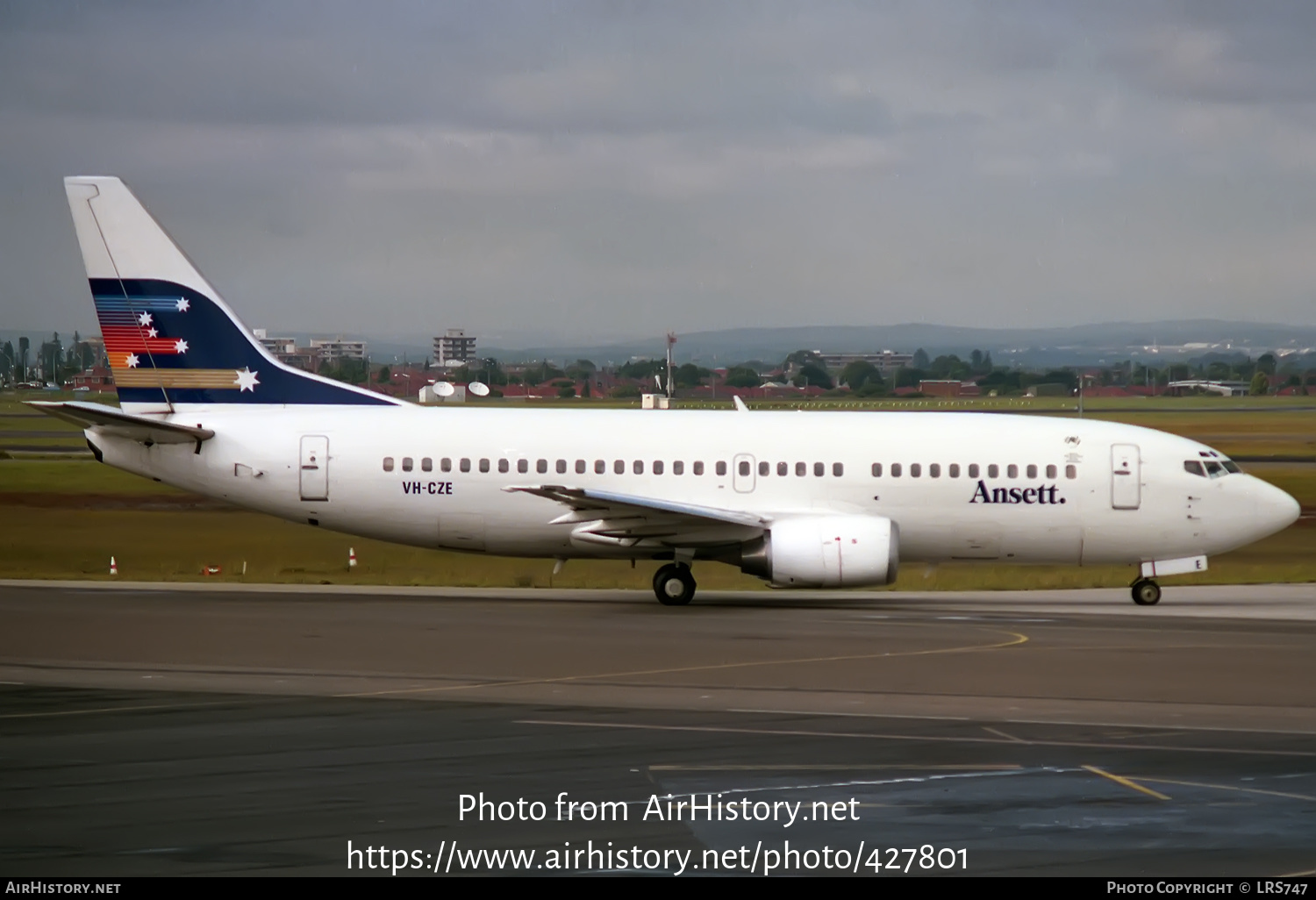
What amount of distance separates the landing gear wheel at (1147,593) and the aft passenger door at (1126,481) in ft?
4.64

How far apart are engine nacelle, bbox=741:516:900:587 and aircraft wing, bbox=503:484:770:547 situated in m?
0.72

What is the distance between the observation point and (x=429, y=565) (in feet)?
125

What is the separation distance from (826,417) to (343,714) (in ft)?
51.0

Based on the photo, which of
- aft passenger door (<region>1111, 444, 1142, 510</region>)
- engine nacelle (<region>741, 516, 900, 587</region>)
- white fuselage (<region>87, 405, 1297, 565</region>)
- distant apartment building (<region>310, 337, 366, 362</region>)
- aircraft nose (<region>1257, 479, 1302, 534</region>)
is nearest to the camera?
engine nacelle (<region>741, 516, 900, 587</region>)

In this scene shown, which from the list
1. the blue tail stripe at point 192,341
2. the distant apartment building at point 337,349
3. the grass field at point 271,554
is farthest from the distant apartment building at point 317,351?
the blue tail stripe at point 192,341

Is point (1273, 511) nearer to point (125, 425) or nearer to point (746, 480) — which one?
point (746, 480)

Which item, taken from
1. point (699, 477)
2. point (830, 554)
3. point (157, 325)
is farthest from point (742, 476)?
point (157, 325)

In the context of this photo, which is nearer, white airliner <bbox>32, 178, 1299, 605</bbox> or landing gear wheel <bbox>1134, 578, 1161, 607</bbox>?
white airliner <bbox>32, 178, 1299, 605</bbox>

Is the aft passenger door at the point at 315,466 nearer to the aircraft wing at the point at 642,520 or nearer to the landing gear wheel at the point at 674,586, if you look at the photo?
the aircraft wing at the point at 642,520

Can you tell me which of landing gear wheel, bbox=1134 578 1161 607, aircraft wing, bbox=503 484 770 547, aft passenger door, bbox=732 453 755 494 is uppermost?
aft passenger door, bbox=732 453 755 494

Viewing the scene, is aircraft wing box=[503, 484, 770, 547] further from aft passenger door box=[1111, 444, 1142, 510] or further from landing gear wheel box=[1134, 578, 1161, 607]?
landing gear wheel box=[1134, 578, 1161, 607]

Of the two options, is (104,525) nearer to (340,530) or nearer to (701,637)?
(340,530)

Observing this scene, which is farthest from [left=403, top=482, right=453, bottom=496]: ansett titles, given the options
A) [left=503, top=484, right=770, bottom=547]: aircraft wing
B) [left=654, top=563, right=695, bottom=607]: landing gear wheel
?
[left=654, top=563, right=695, bottom=607]: landing gear wheel

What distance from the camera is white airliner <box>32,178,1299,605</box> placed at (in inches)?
1117
